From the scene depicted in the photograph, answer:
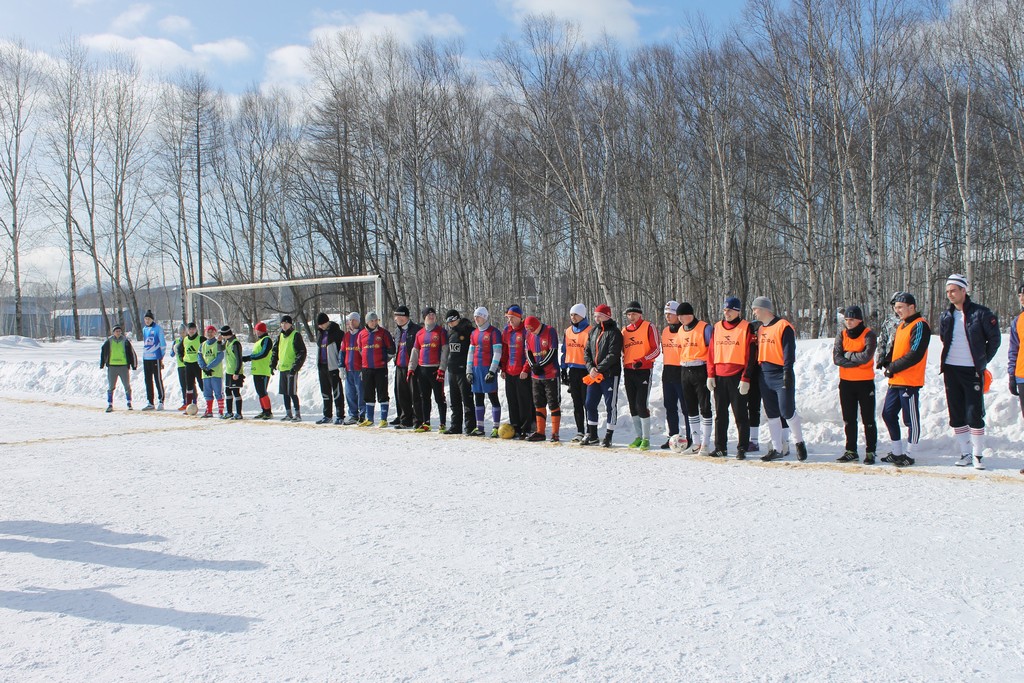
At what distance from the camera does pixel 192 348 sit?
15.4 meters

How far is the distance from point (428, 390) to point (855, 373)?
20.4 ft

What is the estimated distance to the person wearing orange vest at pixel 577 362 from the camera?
10.4 m

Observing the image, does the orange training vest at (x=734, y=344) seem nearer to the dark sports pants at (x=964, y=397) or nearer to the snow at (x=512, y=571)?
the snow at (x=512, y=571)

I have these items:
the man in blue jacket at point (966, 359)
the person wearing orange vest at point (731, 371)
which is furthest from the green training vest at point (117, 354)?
the man in blue jacket at point (966, 359)

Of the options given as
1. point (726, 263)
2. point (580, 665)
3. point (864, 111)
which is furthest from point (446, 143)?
point (580, 665)

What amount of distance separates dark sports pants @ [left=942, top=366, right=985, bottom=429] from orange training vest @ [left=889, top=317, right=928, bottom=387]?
24 centimetres

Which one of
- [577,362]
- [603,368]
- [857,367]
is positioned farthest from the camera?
[577,362]

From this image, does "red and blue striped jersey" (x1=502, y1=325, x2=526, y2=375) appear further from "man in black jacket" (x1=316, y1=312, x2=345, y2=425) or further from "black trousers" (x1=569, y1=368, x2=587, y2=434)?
"man in black jacket" (x1=316, y1=312, x2=345, y2=425)

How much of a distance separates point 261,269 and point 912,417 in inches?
1430

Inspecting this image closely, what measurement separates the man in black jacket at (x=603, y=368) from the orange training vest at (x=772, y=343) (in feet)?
5.79

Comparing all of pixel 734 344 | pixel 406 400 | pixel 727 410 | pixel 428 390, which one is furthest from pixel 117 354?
pixel 734 344

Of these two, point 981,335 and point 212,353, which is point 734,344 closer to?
point 981,335

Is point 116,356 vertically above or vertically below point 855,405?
above

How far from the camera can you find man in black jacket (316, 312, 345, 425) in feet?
43.6
